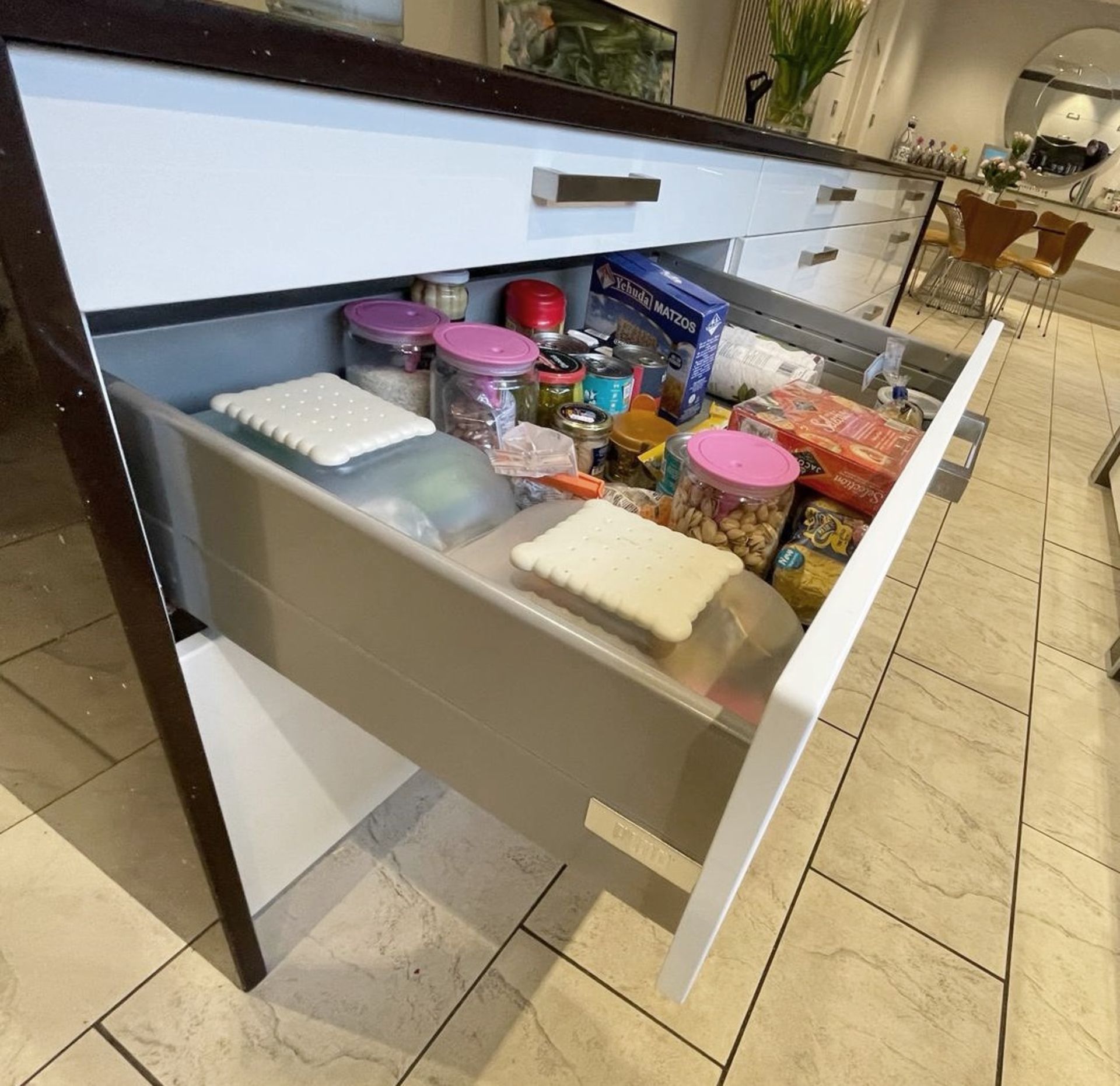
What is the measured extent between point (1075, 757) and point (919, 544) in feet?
2.17

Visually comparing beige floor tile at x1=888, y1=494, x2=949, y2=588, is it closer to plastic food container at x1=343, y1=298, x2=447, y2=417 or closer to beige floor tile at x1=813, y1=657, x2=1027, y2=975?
beige floor tile at x1=813, y1=657, x2=1027, y2=975

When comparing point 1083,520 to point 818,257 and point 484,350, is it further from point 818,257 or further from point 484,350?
point 484,350

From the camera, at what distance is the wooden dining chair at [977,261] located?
3.98m

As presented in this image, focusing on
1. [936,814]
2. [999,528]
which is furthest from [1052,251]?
[936,814]

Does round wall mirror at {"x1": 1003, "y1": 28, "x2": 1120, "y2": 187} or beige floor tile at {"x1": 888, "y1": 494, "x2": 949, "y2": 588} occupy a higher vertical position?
round wall mirror at {"x1": 1003, "y1": 28, "x2": 1120, "y2": 187}

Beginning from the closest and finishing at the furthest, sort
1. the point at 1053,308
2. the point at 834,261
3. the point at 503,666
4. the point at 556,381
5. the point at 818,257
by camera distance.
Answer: the point at 503,666 → the point at 556,381 → the point at 818,257 → the point at 834,261 → the point at 1053,308

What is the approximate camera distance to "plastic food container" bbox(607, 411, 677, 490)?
78 cm

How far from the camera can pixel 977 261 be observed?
13.9 feet

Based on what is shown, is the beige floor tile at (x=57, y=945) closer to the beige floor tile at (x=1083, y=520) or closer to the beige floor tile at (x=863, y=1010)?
the beige floor tile at (x=863, y=1010)

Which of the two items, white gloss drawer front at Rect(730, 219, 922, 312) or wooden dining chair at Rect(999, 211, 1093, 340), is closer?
white gloss drawer front at Rect(730, 219, 922, 312)

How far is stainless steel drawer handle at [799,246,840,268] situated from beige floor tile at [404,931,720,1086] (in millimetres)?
1268

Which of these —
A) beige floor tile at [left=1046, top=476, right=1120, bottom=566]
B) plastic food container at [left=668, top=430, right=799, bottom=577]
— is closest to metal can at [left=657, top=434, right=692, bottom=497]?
plastic food container at [left=668, top=430, right=799, bottom=577]

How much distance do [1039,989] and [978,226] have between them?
441 centimetres

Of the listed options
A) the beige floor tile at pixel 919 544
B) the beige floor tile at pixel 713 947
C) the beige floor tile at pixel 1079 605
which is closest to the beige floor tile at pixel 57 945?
the beige floor tile at pixel 713 947
